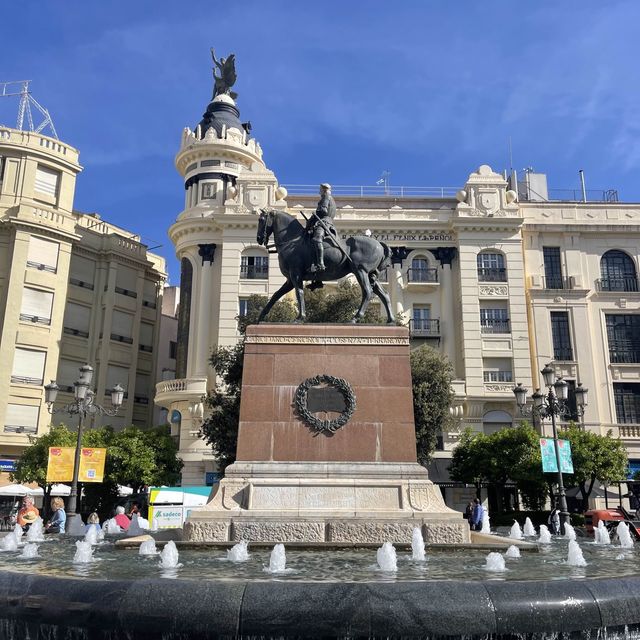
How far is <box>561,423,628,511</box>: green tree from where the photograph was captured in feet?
100

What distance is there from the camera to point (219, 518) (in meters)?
11.8

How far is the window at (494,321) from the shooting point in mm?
40281

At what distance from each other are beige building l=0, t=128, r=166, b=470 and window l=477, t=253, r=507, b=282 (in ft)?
83.0

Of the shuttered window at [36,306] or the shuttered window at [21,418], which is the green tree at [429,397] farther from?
the shuttered window at [36,306]

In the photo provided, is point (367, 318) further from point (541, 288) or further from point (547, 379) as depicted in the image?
point (541, 288)

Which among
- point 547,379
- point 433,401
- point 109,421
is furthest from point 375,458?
point 109,421

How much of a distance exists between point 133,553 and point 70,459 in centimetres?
1543

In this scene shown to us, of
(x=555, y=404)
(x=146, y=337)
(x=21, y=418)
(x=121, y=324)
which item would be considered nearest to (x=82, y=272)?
(x=121, y=324)

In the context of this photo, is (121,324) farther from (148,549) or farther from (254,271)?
(148,549)

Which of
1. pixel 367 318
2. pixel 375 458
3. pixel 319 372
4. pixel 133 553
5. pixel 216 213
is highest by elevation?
pixel 216 213

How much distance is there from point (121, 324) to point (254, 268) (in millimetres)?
13273

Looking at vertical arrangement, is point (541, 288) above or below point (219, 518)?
above

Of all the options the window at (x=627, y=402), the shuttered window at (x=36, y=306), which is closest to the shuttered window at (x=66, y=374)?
the shuttered window at (x=36, y=306)

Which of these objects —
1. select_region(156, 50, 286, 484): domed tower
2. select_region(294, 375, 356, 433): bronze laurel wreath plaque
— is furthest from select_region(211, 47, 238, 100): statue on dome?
select_region(294, 375, 356, 433): bronze laurel wreath plaque
